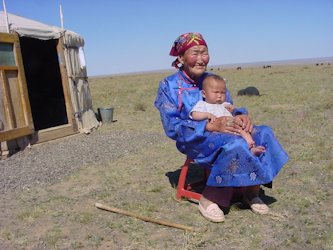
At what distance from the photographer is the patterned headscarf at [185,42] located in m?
3.79

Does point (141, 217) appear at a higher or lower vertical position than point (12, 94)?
lower

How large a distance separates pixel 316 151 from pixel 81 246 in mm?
4074

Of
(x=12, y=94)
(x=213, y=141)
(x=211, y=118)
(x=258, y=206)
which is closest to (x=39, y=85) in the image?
(x=12, y=94)

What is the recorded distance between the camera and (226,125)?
341cm

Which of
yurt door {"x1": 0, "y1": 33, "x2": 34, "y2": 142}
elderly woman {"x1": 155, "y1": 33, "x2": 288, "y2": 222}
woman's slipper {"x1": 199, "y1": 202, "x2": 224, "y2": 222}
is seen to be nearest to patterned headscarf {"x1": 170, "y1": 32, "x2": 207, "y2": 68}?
elderly woman {"x1": 155, "y1": 33, "x2": 288, "y2": 222}

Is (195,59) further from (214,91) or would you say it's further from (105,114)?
(105,114)

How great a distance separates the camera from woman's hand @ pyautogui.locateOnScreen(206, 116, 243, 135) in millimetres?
3406

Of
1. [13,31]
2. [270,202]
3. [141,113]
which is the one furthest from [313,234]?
[141,113]

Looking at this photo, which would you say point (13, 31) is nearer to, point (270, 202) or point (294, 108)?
point (270, 202)

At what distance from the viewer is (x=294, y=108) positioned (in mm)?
Result: 10586

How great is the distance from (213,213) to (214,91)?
3.78 feet

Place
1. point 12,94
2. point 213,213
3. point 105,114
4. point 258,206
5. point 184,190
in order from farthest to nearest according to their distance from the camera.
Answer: point 105,114 < point 12,94 < point 184,190 < point 258,206 < point 213,213

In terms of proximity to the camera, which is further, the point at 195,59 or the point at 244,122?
the point at 195,59

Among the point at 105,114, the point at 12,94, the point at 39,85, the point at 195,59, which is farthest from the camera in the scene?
the point at 39,85
